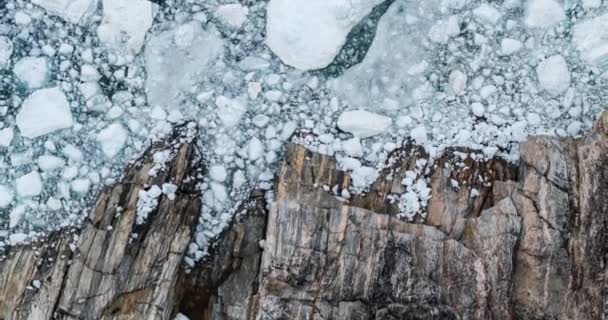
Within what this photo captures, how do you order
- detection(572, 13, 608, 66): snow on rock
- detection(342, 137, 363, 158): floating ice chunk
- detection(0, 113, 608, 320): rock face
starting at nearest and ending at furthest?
detection(0, 113, 608, 320): rock face, detection(342, 137, 363, 158): floating ice chunk, detection(572, 13, 608, 66): snow on rock

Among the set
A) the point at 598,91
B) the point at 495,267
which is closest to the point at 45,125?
the point at 495,267

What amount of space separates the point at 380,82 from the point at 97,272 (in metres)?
1.92

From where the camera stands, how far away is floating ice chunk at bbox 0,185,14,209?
433cm

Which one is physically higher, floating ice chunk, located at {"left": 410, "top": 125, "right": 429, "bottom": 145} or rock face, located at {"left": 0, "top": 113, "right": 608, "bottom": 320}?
floating ice chunk, located at {"left": 410, "top": 125, "right": 429, "bottom": 145}

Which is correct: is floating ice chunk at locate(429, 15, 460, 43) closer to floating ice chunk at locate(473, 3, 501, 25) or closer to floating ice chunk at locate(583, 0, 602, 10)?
floating ice chunk at locate(473, 3, 501, 25)

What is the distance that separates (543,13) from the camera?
4.57 metres

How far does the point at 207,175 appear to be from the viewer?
Result: 4473 mm

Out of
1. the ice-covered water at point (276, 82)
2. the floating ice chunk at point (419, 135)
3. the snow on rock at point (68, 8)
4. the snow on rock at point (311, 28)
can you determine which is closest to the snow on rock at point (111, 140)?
the ice-covered water at point (276, 82)

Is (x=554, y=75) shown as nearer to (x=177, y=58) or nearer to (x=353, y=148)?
(x=353, y=148)

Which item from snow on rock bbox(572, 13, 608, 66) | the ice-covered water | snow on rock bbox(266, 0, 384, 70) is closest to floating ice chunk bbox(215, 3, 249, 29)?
the ice-covered water

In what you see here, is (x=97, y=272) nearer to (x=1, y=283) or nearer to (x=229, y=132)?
(x=1, y=283)

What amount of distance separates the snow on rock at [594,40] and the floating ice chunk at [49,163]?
3061mm

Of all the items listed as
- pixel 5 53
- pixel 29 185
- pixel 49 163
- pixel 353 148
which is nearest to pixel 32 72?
pixel 5 53

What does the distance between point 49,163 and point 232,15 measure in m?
1.35
